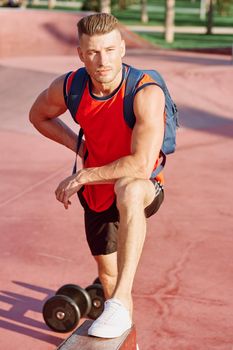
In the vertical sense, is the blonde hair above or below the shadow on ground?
above

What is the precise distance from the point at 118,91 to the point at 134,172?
45cm

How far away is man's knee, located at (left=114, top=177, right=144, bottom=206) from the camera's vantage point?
402 centimetres

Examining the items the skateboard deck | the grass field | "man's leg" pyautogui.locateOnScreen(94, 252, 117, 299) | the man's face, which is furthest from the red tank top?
the grass field

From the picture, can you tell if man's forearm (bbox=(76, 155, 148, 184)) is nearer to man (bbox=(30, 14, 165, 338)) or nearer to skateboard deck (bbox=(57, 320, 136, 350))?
man (bbox=(30, 14, 165, 338))

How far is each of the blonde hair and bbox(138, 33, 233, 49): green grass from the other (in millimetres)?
21089

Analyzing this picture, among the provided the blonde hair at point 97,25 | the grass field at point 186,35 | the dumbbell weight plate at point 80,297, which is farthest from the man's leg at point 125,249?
the grass field at point 186,35

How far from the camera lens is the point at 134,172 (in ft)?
13.5

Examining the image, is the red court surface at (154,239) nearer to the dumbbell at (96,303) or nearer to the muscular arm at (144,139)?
the dumbbell at (96,303)

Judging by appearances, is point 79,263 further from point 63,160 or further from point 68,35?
point 68,35

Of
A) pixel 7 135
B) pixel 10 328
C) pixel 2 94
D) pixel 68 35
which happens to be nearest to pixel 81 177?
pixel 10 328

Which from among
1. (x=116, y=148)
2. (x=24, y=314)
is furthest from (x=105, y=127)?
(x=24, y=314)

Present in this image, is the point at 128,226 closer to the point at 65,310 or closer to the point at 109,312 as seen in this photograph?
the point at 109,312

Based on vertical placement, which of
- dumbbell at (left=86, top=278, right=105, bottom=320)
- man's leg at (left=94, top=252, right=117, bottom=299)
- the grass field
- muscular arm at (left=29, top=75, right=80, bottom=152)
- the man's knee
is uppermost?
muscular arm at (left=29, top=75, right=80, bottom=152)

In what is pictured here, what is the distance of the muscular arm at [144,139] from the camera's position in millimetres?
4082
